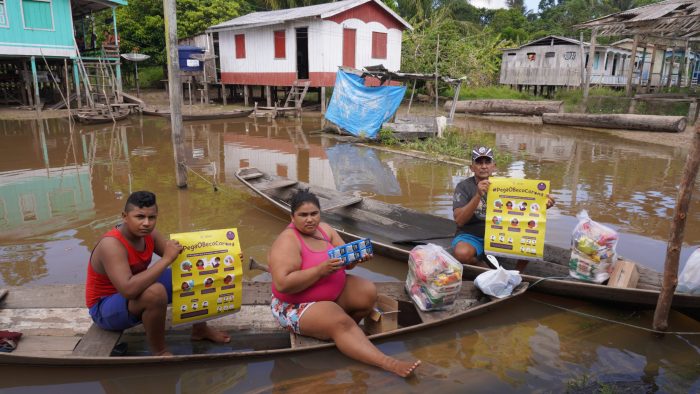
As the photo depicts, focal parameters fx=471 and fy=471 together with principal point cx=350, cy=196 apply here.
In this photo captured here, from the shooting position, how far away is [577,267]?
15.0 feet

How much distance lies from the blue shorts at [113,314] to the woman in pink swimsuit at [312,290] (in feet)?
3.43

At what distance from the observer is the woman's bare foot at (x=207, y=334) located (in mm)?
3723

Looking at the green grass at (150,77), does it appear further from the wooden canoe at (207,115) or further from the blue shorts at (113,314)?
the blue shorts at (113,314)

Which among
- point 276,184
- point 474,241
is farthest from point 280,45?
point 474,241

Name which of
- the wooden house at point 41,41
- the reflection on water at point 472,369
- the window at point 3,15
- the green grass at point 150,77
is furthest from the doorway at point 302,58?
the reflection on water at point 472,369

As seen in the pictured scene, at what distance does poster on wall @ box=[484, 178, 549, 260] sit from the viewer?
14.9 feet

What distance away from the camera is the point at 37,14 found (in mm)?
18516

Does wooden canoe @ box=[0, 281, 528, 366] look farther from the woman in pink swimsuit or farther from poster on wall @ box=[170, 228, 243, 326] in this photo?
poster on wall @ box=[170, 228, 243, 326]

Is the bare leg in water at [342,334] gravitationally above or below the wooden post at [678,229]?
below

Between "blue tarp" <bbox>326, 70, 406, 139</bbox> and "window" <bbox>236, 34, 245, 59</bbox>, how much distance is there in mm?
10516

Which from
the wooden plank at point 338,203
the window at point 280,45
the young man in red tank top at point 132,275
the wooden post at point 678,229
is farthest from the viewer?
the window at point 280,45

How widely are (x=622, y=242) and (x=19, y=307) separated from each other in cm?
702

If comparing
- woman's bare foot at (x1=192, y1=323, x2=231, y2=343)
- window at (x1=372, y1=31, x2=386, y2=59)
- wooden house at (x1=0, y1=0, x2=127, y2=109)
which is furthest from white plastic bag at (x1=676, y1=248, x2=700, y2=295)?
wooden house at (x1=0, y1=0, x2=127, y2=109)

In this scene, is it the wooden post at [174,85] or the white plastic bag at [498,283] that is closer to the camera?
the white plastic bag at [498,283]
